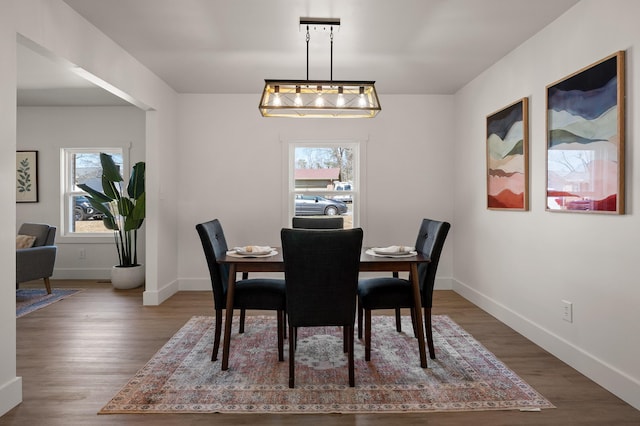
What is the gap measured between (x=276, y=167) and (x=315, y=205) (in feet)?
2.23

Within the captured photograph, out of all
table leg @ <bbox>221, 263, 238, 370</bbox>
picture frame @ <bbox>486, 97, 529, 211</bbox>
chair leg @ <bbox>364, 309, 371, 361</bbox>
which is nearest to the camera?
table leg @ <bbox>221, 263, 238, 370</bbox>

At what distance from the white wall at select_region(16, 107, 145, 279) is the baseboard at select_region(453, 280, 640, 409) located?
15.2ft

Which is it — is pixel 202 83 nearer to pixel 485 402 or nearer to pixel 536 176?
pixel 536 176

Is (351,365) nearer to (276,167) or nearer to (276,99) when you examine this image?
(276,99)

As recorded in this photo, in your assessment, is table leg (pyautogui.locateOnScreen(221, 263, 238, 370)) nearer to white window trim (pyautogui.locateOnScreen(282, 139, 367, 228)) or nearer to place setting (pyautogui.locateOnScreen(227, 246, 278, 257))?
place setting (pyautogui.locateOnScreen(227, 246, 278, 257))

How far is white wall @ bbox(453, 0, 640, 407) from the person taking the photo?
7.65 ft

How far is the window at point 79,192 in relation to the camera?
19.8ft

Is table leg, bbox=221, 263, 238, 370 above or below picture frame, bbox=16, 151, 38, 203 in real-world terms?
below

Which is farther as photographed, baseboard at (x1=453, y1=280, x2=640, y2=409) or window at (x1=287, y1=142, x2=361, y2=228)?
window at (x1=287, y1=142, x2=361, y2=228)

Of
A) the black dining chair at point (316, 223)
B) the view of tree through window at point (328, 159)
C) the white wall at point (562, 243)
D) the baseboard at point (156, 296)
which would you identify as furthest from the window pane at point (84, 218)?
the white wall at point (562, 243)

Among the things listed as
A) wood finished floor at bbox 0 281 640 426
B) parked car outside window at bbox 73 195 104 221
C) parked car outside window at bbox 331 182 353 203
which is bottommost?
wood finished floor at bbox 0 281 640 426

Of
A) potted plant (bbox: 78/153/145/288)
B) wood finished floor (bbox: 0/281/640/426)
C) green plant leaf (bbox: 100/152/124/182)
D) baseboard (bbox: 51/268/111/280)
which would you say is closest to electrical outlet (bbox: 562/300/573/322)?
wood finished floor (bbox: 0/281/640/426)

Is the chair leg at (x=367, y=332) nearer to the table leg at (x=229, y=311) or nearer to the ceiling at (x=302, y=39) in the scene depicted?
the table leg at (x=229, y=311)

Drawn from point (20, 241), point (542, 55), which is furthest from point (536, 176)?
point (20, 241)
